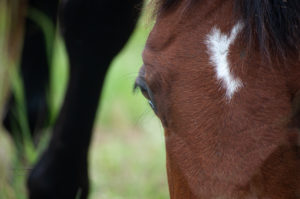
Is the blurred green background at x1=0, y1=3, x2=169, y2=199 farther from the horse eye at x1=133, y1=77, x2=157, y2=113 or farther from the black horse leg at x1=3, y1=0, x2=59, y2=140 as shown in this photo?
the horse eye at x1=133, y1=77, x2=157, y2=113

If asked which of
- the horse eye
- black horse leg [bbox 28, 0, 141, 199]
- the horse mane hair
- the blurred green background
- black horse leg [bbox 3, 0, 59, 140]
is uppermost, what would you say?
the horse mane hair

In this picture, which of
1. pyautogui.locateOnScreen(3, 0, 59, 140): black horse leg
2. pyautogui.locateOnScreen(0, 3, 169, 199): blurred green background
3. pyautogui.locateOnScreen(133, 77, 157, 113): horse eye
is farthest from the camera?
pyautogui.locateOnScreen(3, 0, 59, 140): black horse leg

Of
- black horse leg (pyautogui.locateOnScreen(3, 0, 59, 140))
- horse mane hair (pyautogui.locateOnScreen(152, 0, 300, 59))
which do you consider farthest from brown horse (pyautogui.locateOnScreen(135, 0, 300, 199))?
black horse leg (pyautogui.locateOnScreen(3, 0, 59, 140))

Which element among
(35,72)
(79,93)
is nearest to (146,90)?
(79,93)

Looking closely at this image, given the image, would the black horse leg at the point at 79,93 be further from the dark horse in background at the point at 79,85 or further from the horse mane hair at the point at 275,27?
the horse mane hair at the point at 275,27

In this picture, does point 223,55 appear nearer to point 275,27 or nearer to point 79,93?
point 275,27

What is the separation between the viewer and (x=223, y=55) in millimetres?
1378

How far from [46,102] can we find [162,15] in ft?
5.32

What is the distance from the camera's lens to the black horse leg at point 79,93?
2.15 metres

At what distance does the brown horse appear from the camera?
51.1 inches

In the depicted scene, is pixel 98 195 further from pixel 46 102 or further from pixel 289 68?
pixel 289 68

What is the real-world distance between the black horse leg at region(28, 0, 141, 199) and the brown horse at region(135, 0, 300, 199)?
0.74 m

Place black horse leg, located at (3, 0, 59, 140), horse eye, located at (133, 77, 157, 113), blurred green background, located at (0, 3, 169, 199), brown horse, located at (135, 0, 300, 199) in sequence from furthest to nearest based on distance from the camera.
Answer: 1. black horse leg, located at (3, 0, 59, 140)
2. blurred green background, located at (0, 3, 169, 199)
3. horse eye, located at (133, 77, 157, 113)
4. brown horse, located at (135, 0, 300, 199)

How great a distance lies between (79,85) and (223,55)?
37.1 inches
